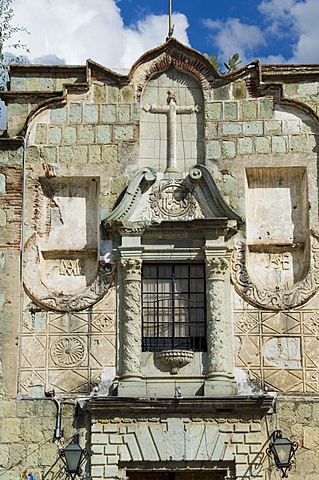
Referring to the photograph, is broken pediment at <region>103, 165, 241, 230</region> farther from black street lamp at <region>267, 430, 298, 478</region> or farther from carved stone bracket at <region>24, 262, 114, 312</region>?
black street lamp at <region>267, 430, 298, 478</region>

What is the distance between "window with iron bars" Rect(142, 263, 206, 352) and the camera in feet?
56.3

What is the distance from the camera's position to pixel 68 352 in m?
17.1

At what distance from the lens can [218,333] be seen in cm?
1692

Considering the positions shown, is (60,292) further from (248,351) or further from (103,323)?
(248,351)

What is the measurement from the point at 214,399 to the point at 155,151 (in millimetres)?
4541

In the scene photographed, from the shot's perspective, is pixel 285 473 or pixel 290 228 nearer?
pixel 285 473

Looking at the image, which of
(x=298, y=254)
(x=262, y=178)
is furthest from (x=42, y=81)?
(x=298, y=254)

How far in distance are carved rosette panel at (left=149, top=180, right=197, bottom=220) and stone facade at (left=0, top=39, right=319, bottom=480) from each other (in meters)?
0.03

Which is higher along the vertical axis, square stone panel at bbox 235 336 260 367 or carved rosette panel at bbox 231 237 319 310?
carved rosette panel at bbox 231 237 319 310

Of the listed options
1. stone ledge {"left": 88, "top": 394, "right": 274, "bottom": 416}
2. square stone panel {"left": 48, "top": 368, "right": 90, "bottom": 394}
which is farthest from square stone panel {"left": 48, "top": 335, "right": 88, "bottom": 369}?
stone ledge {"left": 88, "top": 394, "right": 274, "bottom": 416}

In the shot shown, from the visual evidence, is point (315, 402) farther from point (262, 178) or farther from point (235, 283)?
point (262, 178)

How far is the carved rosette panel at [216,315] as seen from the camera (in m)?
16.8

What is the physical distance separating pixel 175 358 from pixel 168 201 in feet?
9.11

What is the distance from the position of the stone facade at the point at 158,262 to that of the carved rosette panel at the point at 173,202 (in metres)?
0.03
